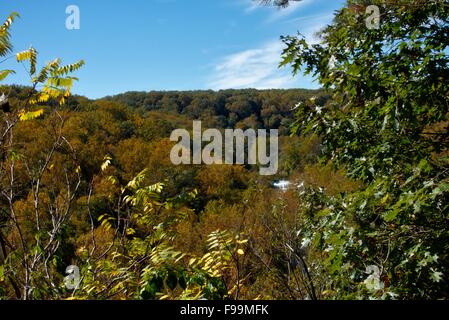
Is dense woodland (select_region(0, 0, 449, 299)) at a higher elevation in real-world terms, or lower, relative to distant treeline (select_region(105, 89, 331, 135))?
lower

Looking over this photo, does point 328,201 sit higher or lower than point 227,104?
lower

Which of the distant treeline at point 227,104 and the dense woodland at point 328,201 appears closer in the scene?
the dense woodland at point 328,201

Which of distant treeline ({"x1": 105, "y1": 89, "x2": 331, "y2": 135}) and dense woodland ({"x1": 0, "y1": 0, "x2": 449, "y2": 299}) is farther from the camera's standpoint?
distant treeline ({"x1": 105, "y1": 89, "x2": 331, "y2": 135})

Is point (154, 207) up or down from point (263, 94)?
down

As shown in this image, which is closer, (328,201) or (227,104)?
(328,201)

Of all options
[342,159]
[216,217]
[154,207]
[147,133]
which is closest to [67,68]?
[154,207]

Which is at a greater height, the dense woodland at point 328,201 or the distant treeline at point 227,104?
the distant treeline at point 227,104

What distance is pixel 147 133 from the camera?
70.2 metres
